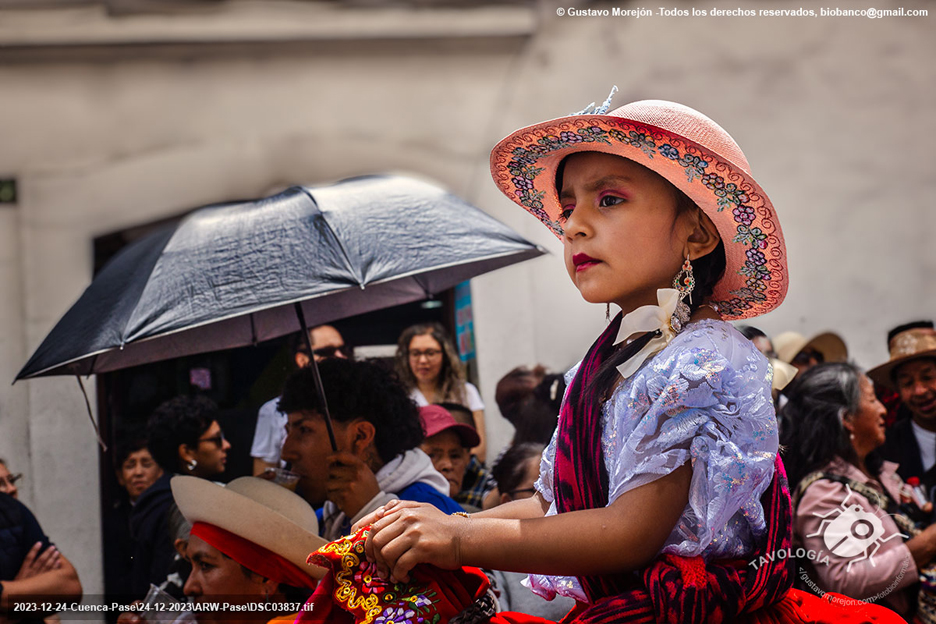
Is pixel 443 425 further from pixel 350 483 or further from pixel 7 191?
pixel 7 191

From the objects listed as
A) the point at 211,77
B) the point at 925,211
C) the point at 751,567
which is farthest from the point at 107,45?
the point at 925,211

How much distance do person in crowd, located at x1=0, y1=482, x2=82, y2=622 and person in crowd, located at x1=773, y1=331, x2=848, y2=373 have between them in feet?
12.8

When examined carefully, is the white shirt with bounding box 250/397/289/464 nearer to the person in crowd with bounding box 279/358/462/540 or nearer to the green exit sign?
the person in crowd with bounding box 279/358/462/540

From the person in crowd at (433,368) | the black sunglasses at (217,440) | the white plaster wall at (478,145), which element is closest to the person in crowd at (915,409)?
the white plaster wall at (478,145)

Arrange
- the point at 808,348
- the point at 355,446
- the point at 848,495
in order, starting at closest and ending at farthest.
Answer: the point at 355,446, the point at 848,495, the point at 808,348

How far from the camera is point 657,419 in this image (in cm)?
161

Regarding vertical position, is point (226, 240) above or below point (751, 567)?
above

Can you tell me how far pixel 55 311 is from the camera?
4953mm

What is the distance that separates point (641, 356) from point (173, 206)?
4141 millimetres

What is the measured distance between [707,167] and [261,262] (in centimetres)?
173

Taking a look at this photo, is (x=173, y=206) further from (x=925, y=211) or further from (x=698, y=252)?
(x=925, y=211)

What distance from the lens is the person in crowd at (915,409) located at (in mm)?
4415

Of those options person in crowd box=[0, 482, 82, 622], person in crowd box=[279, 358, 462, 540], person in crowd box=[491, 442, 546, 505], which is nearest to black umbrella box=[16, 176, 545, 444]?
person in crowd box=[279, 358, 462, 540]

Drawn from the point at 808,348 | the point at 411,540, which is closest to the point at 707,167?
the point at 411,540
